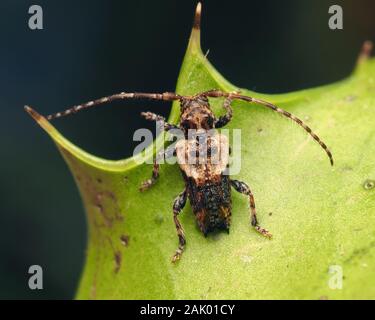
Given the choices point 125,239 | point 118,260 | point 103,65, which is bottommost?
point 118,260

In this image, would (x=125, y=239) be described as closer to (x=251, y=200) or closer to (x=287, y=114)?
(x=251, y=200)

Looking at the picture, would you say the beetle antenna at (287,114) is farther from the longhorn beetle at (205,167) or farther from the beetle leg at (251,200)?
the beetle leg at (251,200)

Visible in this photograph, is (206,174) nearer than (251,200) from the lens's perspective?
No

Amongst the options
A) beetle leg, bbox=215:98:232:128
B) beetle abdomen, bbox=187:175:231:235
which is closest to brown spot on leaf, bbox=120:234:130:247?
beetle abdomen, bbox=187:175:231:235

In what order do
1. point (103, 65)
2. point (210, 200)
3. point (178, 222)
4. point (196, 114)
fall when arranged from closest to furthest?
point (178, 222)
point (210, 200)
point (196, 114)
point (103, 65)

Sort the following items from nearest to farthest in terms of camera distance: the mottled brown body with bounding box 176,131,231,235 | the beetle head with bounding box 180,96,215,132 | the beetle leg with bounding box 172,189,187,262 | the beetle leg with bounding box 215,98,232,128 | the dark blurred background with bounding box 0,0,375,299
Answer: the beetle leg with bounding box 172,189,187,262
the beetle leg with bounding box 215,98,232,128
the mottled brown body with bounding box 176,131,231,235
the beetle head with bounding box 180,96,215,132
the dark blurred background with bounding box 0,0,375,299

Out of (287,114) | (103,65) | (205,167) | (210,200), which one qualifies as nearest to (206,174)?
(205,167)

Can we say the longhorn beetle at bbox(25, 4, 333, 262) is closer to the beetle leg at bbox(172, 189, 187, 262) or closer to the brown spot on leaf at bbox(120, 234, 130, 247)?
the beetle leg at bbox(172, 189, 187, 262)
